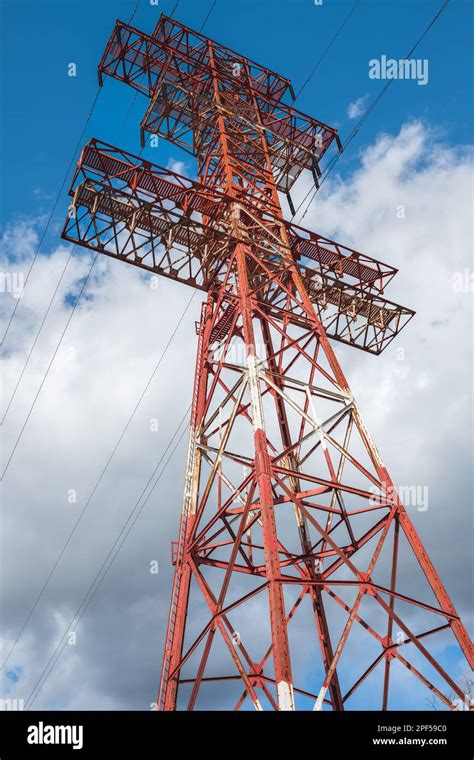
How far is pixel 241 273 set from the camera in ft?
65.2

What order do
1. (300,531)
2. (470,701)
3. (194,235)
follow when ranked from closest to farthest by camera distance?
(470,701)
(300,531)
(194,235)

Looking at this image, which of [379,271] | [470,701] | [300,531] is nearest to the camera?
[470,701]

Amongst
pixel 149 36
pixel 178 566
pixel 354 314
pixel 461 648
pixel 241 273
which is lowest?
pixel 461 648

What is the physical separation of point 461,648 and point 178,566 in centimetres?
681
